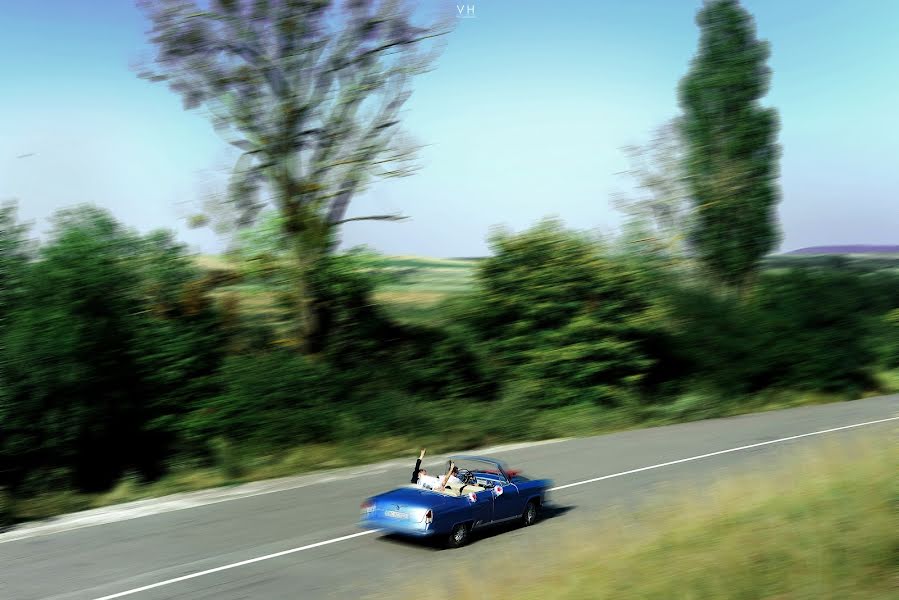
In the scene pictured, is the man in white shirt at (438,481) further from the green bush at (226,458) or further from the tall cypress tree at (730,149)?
the tall cypress tree at (730,149)

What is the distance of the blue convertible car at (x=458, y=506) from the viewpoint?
1108 centimetres

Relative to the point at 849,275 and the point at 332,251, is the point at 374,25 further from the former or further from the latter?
the point at 849,275

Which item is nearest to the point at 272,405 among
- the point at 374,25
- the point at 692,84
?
the point at 374,25

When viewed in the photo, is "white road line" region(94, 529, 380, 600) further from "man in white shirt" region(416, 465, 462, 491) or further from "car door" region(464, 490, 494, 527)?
"car door" region(464, 490, 494, 527)

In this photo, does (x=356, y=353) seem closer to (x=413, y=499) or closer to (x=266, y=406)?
(x=266, y=406)

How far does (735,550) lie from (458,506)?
4.39 m

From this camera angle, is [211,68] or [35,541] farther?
[211,68]

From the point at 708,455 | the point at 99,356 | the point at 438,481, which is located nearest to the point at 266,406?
the point at 99,356

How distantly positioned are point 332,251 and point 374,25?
6167 millimetres

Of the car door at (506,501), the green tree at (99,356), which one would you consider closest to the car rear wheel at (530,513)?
the car door at (506,501)

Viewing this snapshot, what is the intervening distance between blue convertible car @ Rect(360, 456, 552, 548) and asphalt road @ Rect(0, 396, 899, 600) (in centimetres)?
29

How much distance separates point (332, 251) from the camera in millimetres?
23078

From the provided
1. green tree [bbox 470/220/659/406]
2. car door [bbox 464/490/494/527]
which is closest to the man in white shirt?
car door [bbox 464/490/494/527]

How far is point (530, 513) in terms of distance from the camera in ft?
42.2
